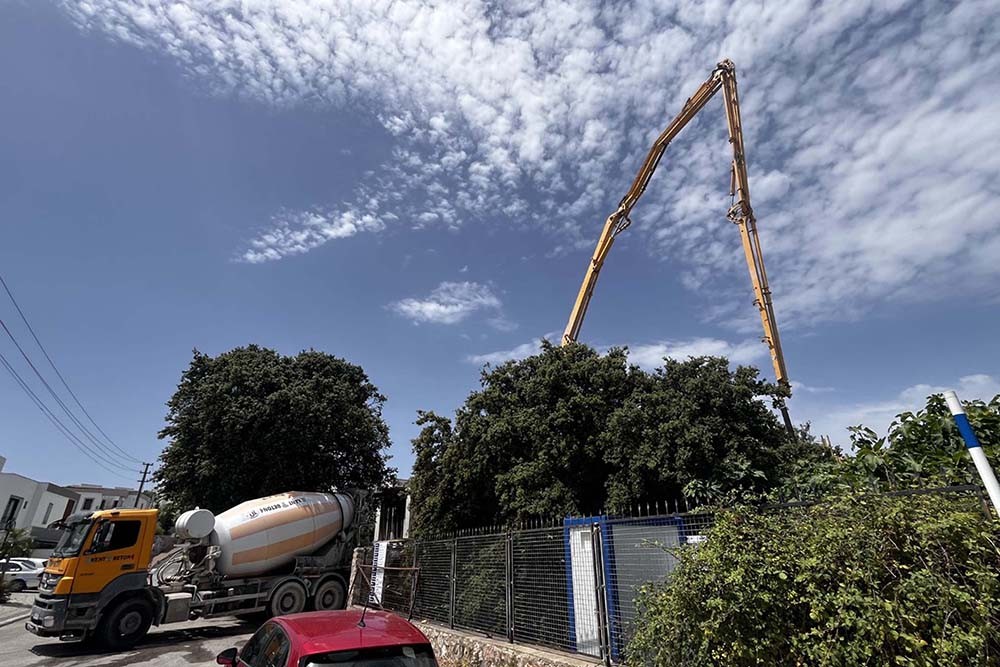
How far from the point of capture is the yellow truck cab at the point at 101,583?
1116 cm

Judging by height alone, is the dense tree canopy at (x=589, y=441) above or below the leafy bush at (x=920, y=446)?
above

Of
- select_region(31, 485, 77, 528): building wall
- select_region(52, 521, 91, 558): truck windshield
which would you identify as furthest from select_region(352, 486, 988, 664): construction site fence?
select_region(31, 485, 77, 528): building wall

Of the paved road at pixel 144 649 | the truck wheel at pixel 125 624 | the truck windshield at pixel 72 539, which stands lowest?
the paved road at pixel 144 649

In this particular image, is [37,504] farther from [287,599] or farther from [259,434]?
[287,599]

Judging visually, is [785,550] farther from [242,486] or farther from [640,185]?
[242,486]

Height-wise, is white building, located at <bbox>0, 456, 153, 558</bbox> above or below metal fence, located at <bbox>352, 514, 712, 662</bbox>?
above

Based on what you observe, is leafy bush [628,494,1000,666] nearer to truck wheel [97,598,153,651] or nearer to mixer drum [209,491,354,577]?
truck wheel [97,598,153,651]

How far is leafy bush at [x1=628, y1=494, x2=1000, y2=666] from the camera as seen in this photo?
3117 mm

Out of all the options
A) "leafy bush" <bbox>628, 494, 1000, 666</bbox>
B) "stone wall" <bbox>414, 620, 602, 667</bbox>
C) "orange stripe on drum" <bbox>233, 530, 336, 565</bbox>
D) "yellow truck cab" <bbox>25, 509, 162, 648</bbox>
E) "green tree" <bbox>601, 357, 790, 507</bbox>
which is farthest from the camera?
"orange stripe on drum" <bbox>233, 530, 336, 565</bbox>

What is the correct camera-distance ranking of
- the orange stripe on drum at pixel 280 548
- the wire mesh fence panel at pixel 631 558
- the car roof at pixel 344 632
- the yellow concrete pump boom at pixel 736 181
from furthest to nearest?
the yellow concrete pump boom at pixel 736 181
the orange stripe on drum at pixel 280 548
the wire mesh fence panel at pixel 631 558
the car roof at pixel 344 632

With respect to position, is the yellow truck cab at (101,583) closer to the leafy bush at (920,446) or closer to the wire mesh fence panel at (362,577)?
the wire mesh fence panel at (362,577)

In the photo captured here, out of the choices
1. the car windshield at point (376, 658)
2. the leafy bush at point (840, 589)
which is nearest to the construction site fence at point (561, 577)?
the leafy bush at point (840, 589)

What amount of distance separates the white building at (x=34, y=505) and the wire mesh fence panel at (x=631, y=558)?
49088 millimetres

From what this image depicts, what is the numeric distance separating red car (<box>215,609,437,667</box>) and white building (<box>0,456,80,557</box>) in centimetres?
4794
